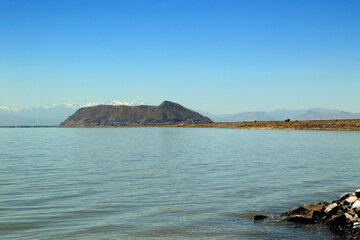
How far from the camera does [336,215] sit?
13.9m

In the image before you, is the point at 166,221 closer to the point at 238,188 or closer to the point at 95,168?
the point at 238,188

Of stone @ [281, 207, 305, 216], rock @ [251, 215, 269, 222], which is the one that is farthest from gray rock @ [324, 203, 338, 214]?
rock @ [251, 215, 269, 222]

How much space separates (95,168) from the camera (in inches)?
1222

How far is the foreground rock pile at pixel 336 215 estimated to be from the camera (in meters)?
13.0

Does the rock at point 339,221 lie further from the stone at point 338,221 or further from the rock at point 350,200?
the rock at point 350,200

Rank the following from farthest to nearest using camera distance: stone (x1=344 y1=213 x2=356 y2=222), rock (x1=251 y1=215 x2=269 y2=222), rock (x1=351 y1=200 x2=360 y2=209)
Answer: rock (x1=251 y1=215 x2=269 y2=222), rock (x1=351 y1=200 x2=360 y2=209), stone (x1=344 y1=213 x2=356 y2=222)

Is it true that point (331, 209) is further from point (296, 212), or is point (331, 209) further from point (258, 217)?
point (258, 217)

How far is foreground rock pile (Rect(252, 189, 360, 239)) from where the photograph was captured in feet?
42.8

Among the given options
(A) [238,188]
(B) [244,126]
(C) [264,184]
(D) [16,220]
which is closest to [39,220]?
(D) [16,220]

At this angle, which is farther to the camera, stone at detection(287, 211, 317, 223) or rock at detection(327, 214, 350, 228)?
stone at detection(287, 211, 317, 223)

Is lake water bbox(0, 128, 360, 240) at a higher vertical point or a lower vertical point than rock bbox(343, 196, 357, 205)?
lower

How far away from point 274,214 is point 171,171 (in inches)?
564

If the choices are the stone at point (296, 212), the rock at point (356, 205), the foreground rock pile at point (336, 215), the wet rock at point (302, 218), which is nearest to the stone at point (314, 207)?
the foreground rock pile at point (336, 215)

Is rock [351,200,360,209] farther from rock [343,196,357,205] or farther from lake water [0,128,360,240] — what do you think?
lake water [0,128,360,240]
